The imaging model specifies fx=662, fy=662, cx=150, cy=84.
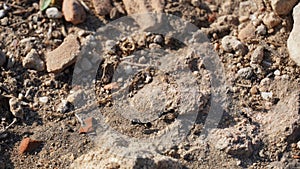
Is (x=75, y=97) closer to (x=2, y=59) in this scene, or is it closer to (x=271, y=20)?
(x=2, y=59)

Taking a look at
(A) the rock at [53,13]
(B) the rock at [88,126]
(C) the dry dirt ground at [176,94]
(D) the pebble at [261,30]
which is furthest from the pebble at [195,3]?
(B) the rock at [88,126]

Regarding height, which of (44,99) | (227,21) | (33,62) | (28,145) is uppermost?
(227,21)

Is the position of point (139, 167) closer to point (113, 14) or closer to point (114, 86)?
point (114, 86)

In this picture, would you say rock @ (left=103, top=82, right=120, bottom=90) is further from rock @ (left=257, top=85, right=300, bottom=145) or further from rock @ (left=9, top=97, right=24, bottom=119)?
rock @ (left=257, top=85, right=300, bottom=145)

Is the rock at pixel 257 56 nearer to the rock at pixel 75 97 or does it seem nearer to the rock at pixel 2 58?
the rock at pixel 75 97

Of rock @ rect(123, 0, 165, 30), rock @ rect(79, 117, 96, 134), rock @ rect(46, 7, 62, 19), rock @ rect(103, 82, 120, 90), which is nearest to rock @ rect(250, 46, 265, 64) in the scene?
rock @ rect(123, 0, 165, 30)

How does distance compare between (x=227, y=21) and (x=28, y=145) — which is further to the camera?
(x=227, y=21)

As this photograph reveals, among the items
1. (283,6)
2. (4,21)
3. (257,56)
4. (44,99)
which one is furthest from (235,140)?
(4,21)

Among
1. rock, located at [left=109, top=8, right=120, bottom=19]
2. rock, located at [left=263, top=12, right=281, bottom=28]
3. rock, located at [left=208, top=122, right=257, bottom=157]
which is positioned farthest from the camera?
rock, located at [left=109, top=8, right=120, bottom=19]
